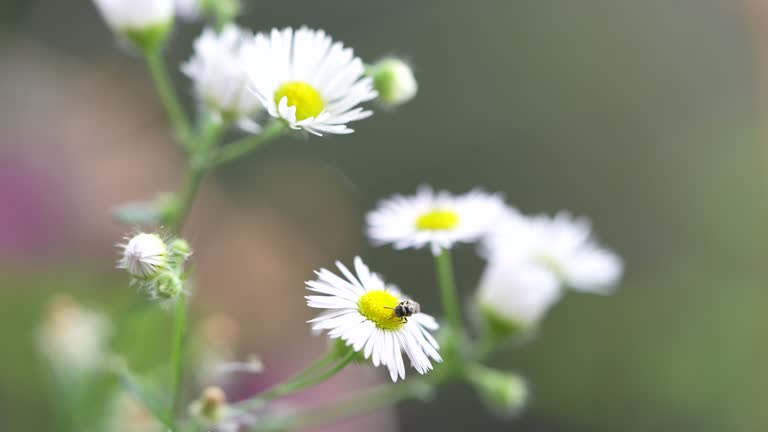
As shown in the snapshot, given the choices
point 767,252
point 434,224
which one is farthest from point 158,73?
point 767,252

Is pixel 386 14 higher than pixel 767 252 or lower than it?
higher

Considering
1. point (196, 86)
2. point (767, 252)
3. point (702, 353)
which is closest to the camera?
point (196, 86)

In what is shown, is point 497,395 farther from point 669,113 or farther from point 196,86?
point 669,113

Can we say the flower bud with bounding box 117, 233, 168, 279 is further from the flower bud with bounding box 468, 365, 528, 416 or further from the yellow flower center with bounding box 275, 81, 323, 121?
the flower bud with bounding box 468, 365, 528, 416

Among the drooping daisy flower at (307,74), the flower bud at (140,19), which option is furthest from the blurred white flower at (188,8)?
the drooping daisy flower at (307,74)

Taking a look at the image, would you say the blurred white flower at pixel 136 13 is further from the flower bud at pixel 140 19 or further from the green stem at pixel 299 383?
the green stem at pixel 299 383

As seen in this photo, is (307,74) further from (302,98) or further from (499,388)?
(499,388)

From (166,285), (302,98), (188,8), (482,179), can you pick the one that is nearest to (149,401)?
(166,285)
